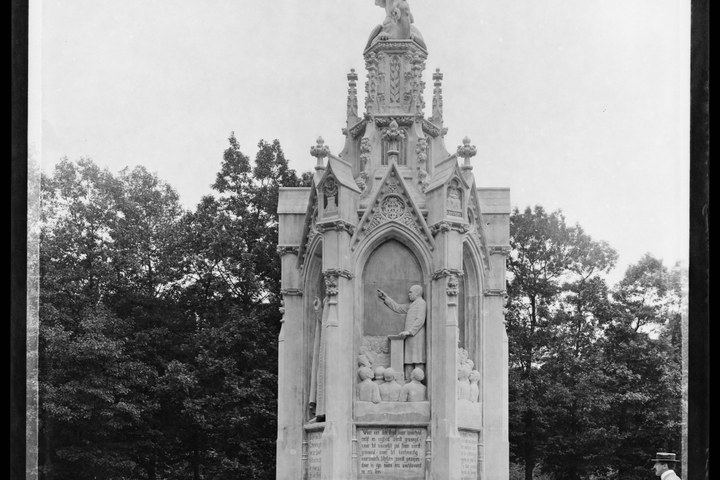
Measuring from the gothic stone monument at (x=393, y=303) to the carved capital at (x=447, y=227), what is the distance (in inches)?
1.2

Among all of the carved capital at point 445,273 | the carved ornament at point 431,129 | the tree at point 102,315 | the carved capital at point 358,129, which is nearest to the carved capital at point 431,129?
the carved ornament at point 431,129

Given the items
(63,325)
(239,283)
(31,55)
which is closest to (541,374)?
(239,283)

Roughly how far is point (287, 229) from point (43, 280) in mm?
14482

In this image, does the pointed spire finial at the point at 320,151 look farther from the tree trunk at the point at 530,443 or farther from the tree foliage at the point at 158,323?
the tree trunk at the point at 530,443

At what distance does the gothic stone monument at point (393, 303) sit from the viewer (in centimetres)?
1583

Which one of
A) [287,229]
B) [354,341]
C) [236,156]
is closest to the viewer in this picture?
[354,341]

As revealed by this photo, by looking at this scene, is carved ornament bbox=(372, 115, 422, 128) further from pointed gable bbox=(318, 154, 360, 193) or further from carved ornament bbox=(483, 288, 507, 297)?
carved ornament bbox=(483, 288, 507, 297)

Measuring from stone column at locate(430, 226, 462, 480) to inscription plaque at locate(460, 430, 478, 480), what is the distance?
17.1 inches

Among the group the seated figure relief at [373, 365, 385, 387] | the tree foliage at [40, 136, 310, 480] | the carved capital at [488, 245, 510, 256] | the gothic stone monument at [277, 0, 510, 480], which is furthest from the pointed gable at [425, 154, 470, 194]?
the tree foliage at [40, 136, 310, 480]

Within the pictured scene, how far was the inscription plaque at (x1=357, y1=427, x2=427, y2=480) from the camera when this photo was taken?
15773 millimetres

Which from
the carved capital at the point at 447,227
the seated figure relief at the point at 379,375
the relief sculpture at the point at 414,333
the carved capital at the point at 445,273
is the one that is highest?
the carved capital at the point at 447,227

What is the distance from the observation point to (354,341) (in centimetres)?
1611
